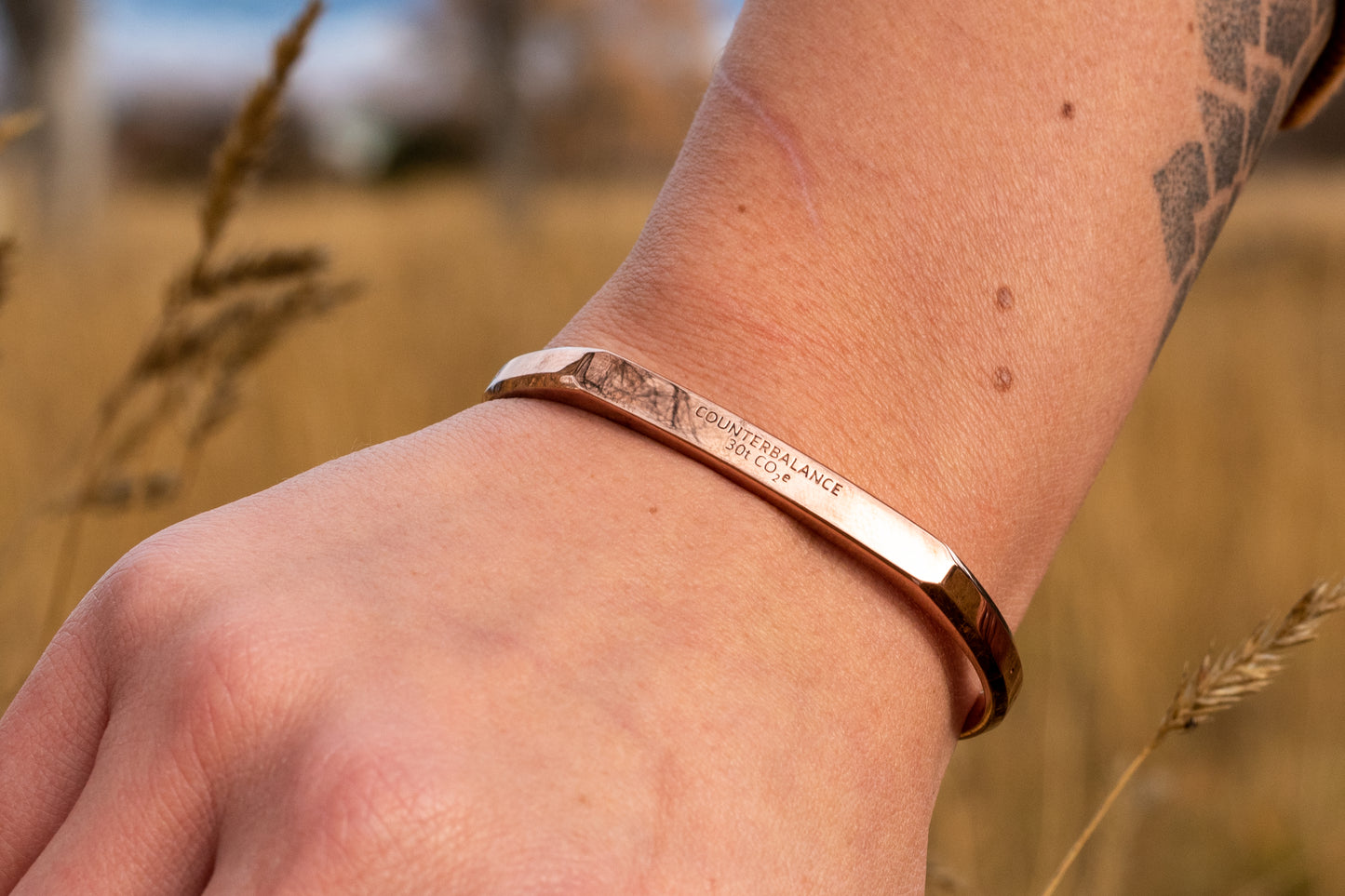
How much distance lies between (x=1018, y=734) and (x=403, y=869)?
85.6 inches

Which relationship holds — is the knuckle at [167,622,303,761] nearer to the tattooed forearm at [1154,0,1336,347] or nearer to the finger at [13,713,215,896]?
the finger at [13,713,215,896]

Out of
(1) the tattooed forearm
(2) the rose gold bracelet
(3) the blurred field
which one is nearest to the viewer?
(2) the rose gold bracelet

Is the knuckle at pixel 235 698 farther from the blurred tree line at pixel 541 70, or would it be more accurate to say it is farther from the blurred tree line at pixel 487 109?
the blurred tree line at pixel 541 70

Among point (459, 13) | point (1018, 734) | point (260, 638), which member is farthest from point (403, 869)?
point (459, 13)

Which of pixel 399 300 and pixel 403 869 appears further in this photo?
pixel 399 300

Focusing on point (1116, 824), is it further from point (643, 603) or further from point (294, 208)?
point (294, 208)

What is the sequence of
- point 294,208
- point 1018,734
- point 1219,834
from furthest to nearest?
point 294,208, point 1018,734, point 1219,834

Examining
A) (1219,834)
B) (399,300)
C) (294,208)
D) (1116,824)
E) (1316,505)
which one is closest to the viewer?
(1116,824)

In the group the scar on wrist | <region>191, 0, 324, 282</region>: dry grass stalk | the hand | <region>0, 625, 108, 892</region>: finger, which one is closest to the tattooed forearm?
the scar on wrist

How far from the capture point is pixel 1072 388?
0.61 m

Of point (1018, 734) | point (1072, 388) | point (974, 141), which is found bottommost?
point (1018, 734)

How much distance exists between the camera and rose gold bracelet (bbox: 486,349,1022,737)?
541 mm

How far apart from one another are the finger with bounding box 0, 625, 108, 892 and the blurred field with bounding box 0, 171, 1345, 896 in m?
0.22

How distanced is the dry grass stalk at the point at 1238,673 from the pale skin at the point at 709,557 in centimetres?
25
